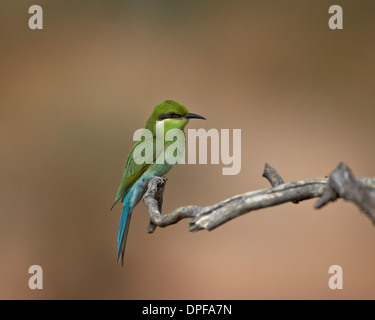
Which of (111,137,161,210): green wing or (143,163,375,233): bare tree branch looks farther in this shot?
(111,137,161,210): green wing

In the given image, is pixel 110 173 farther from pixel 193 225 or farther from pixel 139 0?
pixel 193 225

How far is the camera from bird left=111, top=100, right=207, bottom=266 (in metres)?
1.91

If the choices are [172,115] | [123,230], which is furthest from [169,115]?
[123,230]

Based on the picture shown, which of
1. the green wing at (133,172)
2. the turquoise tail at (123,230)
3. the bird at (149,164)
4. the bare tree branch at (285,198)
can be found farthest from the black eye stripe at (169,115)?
the bare tree branch at (285,198)

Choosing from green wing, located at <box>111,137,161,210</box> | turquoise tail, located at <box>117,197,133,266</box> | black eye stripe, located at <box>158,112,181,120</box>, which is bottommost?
turquoise tail, located at <box>117,197,133,266</box>

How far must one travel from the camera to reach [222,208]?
1.11 m

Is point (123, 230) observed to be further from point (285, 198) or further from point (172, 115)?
point (285, 198)

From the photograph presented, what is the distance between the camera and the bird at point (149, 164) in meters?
1.91

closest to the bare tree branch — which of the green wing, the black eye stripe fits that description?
the green wing

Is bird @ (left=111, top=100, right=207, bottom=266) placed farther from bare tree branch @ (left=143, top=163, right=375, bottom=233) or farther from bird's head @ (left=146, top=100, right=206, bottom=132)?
bare tree branch @ (left=143, top=163, right=375, bottom=233)

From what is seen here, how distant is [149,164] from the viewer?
193 cm

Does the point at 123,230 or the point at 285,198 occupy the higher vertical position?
the point at 285,198

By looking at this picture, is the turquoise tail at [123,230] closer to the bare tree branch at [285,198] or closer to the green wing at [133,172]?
the green wing at [133,172]

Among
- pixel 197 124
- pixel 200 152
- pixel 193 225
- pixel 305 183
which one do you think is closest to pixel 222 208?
pixel 193 225
